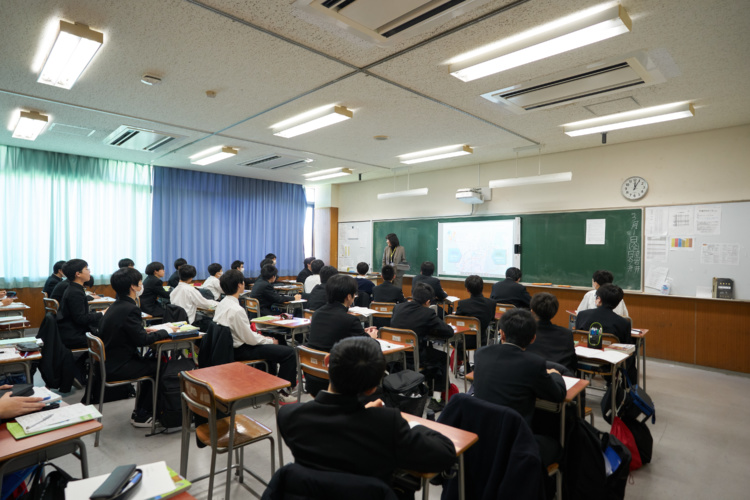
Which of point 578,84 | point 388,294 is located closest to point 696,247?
point 578,84

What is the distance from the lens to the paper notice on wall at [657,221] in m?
5.49

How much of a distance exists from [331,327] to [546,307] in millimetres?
1525

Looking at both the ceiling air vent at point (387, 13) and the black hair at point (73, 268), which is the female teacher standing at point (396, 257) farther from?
the ceiling air vent at point (387, 13)

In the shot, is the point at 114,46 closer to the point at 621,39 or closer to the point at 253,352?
the point at 253,352

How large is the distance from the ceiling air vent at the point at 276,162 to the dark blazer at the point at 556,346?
5.24 m

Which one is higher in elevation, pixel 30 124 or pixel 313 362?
pixel 30 124

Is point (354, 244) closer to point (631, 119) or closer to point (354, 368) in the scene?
point (631, 119)

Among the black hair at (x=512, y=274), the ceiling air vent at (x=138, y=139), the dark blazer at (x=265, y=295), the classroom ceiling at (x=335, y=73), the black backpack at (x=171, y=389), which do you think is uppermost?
the classroom ceiling at (x=335, y=73)

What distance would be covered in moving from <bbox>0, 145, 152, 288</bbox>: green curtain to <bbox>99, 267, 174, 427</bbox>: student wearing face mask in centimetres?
475

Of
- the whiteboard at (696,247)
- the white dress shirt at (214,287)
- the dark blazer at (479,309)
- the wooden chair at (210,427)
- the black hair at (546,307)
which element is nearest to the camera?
the wooden chair at (210,427)

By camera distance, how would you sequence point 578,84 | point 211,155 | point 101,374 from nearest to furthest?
1. point 101,374
2. point 578,84
3. point 211,155

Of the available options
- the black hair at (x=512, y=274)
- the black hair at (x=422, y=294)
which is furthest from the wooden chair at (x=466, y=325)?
the black hair at (x=512, y=274)

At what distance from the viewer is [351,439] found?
4.08 feet

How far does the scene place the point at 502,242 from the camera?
7.18m
